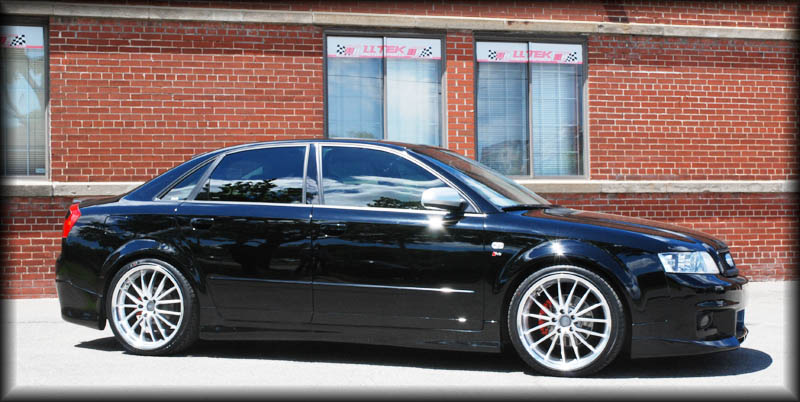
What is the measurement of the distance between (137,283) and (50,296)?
4.45m

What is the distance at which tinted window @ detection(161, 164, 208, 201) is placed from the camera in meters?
6.02

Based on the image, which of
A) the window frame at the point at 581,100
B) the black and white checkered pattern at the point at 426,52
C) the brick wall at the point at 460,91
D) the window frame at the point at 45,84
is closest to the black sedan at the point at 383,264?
the window frame at the point at 45,84

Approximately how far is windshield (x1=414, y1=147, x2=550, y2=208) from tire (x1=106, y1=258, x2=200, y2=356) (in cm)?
202

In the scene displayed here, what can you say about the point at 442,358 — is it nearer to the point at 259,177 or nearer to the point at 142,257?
the point at 259,177

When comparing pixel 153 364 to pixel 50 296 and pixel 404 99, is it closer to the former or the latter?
pixel 50 296

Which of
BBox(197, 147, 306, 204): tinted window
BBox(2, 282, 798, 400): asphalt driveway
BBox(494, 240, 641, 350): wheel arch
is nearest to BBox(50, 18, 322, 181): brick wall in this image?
BBox(2, 282, 798, 400): asphalt driveway

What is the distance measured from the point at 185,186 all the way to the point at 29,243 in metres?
4.64

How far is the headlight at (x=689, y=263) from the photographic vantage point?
5.08 meters

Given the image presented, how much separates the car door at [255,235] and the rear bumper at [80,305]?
903 millimetres

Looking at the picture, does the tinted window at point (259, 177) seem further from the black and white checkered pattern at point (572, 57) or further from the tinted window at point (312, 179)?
the black and white checkered pattern at point (572, 57)

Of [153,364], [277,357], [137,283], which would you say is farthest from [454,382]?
[137,283]

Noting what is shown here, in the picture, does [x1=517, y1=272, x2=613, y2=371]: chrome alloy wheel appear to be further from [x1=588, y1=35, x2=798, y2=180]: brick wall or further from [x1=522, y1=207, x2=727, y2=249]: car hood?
[x1=588, y1=35, x2=798, y2=180]: brick wall

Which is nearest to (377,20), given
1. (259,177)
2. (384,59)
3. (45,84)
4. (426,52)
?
(384,59)

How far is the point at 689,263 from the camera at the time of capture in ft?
16.8
